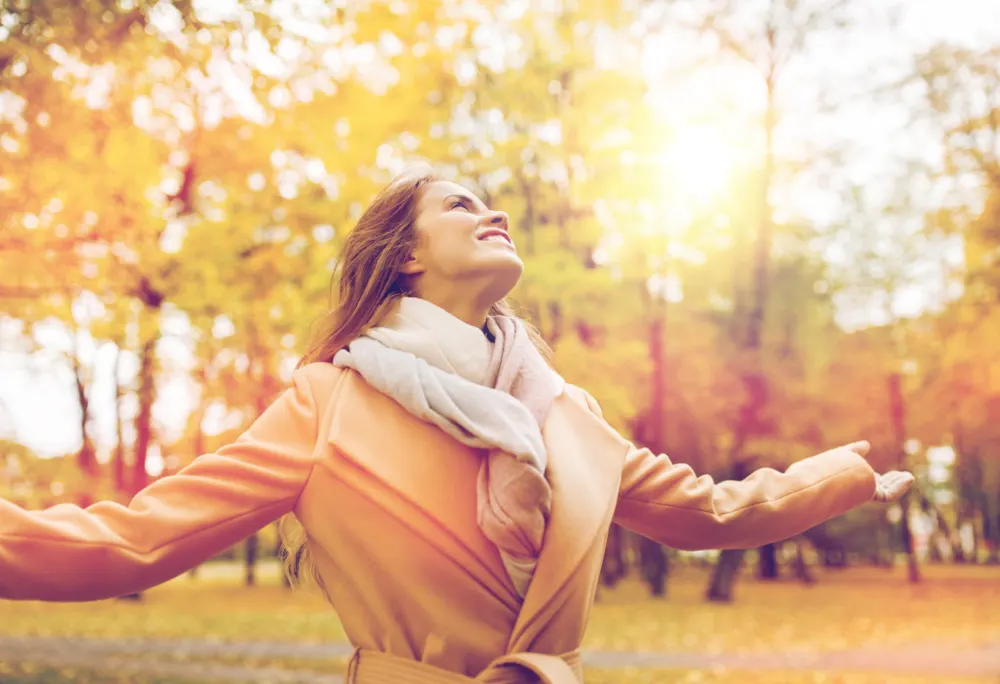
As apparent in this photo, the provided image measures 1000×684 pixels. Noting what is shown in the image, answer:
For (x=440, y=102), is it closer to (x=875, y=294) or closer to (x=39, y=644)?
(x=39, y=644)

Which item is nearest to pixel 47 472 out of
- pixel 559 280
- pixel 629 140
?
pixel 559 280

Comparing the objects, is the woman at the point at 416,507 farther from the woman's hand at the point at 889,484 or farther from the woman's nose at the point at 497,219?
the woman's hand at the point at 889,484

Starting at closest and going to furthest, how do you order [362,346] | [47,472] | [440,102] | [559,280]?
[362,346] → [47,472] → [440,102] → [559,280]

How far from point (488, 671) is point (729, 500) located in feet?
2.66

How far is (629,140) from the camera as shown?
13.0 metres

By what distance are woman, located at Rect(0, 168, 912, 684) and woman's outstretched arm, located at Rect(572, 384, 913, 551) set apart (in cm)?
14

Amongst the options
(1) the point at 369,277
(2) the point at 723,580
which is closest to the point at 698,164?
(2) the point at 723,580

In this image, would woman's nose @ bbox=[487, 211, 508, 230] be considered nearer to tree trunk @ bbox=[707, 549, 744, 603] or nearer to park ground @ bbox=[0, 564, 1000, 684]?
park ground @ bbox=[0, 564, 1000, 684]

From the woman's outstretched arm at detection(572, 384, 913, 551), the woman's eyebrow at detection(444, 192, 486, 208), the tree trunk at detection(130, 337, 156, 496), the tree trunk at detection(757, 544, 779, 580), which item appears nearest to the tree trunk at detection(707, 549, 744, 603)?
the tree trunk at detection(757, 544, 779, 580)

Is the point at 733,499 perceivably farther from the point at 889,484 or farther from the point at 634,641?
the point at 634,641

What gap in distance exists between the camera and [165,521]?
1.96 meters

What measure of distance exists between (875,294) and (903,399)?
2.98 meters

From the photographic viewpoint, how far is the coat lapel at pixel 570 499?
2031 mm

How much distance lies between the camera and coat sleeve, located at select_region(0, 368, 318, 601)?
6.08 ft
